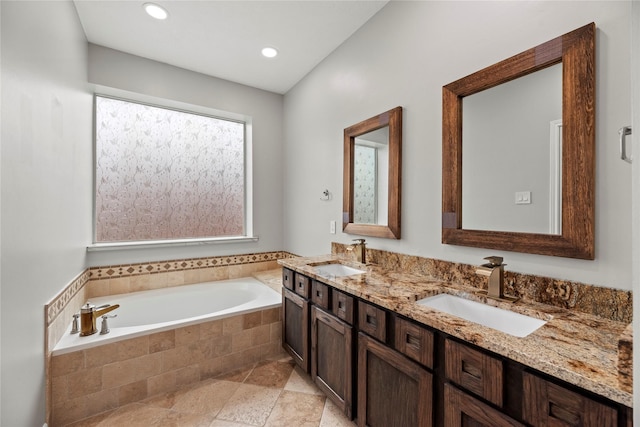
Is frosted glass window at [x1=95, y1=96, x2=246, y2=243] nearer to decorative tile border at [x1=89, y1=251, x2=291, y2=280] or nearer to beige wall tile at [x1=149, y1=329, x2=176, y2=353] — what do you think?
decorative tile border at [x1=89, y1=251, x2=291, y2=280]

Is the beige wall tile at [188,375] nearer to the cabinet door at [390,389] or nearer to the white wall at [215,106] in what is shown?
the white wall at [215,106]

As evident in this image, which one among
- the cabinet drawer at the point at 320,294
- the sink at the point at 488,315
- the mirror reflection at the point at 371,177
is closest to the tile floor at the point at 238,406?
the cabinet drawer at the point at 320,294

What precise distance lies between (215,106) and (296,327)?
2452mm

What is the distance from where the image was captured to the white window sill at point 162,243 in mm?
2516

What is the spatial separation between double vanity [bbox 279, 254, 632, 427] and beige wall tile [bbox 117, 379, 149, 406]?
3.74 feet

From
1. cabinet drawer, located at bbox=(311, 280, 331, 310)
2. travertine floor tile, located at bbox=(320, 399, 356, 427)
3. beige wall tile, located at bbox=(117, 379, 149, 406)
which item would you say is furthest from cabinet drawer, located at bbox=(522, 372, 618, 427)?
beige wall tile, located at bbox=(117, 379, 149, 406)

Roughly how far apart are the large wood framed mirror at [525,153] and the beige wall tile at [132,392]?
2.23 metres

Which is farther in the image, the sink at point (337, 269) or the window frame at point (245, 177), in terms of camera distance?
the window frame at point (245, 177)

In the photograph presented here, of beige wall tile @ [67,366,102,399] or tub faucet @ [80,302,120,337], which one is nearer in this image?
beige wall tile @ [67,366,102,399]

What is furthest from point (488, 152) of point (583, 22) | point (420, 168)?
point (583, 22)

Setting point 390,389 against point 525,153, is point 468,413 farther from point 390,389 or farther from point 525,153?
point 525,153

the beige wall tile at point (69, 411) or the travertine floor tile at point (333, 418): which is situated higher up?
the beige wall tile at point (69, 411)

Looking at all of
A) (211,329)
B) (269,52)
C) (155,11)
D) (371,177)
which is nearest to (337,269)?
(371,177)

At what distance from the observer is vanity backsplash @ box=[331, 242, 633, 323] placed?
3.29 feet
